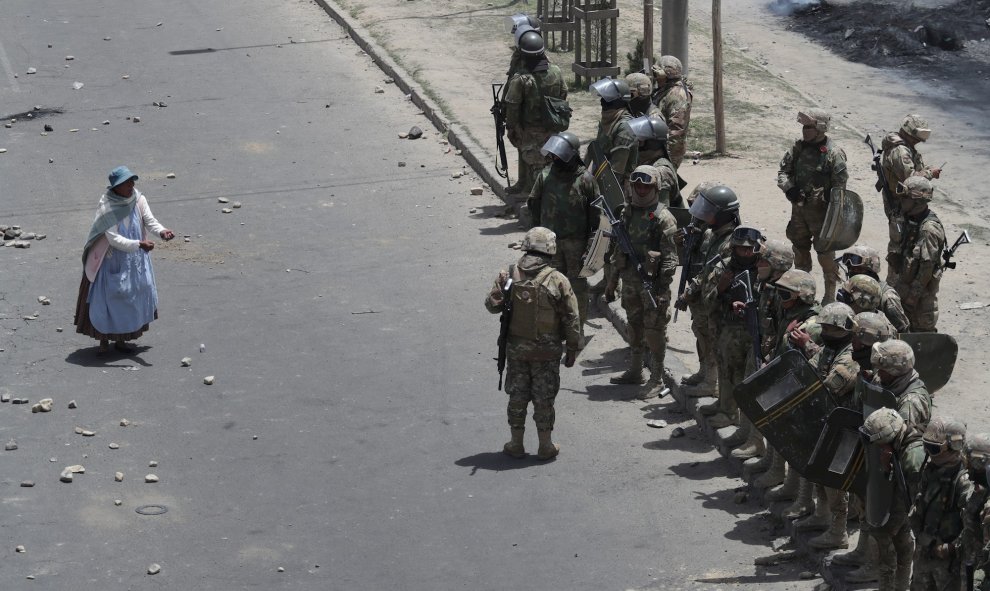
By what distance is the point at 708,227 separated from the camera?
10.4 m

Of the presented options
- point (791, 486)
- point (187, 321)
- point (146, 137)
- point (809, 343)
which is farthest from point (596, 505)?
point (146, 137)

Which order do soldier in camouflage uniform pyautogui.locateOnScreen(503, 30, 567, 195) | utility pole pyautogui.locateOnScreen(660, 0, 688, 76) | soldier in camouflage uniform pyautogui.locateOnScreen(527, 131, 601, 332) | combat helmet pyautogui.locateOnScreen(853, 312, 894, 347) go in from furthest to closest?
utility pole pyautogui.locateOnScreen(660, 0, 688, 76) < soldier in camouflage uniform pyautogui.locateOnScreen(503, 30, 567, 195) < soldier in camouflage uniform pyautogui.locateOnScreen(527, 131, 601, 332) < combat helmet pyautogui.locateOnScreen(853, 312, 894, 347)

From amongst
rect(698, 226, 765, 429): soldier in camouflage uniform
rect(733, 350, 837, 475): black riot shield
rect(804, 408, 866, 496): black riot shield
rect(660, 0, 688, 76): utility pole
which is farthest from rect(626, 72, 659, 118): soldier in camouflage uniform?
rect(804, 408, 866, 496): black riot shield

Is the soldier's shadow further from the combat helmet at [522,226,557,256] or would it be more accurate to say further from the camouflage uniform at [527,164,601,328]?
the camouflage uniform at [527,164,601,328]

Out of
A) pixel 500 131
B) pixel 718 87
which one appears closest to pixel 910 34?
pixel 718 87

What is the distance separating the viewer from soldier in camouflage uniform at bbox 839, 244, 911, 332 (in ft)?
29.3

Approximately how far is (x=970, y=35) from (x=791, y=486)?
14.4 meters

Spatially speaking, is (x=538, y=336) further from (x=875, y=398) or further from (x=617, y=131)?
(x=617, y=131)

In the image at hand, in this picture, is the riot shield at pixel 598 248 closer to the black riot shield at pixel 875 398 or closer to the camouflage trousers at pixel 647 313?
the camouflage trousers at pixel 647 313

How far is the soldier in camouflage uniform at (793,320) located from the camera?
8695 millimetres

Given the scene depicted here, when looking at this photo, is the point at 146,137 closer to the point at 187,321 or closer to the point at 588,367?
the point at 187,321

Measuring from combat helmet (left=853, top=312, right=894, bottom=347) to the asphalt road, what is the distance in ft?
5.03

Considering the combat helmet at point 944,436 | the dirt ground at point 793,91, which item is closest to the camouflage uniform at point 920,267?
the dirt ground at point 793,91

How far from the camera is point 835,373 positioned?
8.27m
